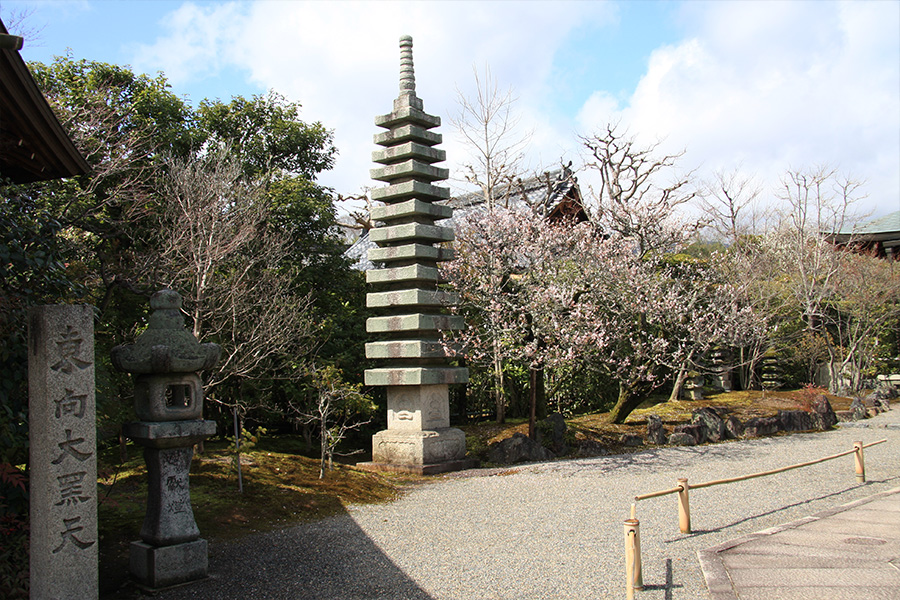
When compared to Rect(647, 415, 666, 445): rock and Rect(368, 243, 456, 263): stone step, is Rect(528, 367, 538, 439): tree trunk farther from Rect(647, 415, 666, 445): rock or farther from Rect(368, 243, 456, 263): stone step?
Rect(368, 243, 456, 263): stone step

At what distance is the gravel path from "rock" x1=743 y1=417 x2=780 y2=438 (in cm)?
260

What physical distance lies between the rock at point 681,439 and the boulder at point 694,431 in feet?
0.21

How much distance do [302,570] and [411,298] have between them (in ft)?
17.6

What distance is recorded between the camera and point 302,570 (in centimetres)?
565

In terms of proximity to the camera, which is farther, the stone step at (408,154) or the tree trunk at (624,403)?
the tree trunk at (624,403)

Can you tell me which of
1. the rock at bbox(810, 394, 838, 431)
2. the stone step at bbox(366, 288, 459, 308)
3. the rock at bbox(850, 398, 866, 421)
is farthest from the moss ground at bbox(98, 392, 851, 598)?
the rock at bbox(850, 398, 866, 421)

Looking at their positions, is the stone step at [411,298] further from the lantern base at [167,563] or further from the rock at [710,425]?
the rock at [710,425]

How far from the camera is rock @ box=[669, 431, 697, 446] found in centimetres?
1264

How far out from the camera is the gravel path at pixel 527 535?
527 cm

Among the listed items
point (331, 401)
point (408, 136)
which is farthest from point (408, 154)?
point (331, 401)

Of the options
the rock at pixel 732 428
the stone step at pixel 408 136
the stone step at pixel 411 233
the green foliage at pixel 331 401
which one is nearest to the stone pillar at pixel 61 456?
the green foliage at pixel 331 401

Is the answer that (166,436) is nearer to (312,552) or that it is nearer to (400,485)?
(312,552)

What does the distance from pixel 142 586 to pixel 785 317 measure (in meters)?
21.4

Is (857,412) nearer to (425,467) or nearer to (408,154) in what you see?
(425,467)
